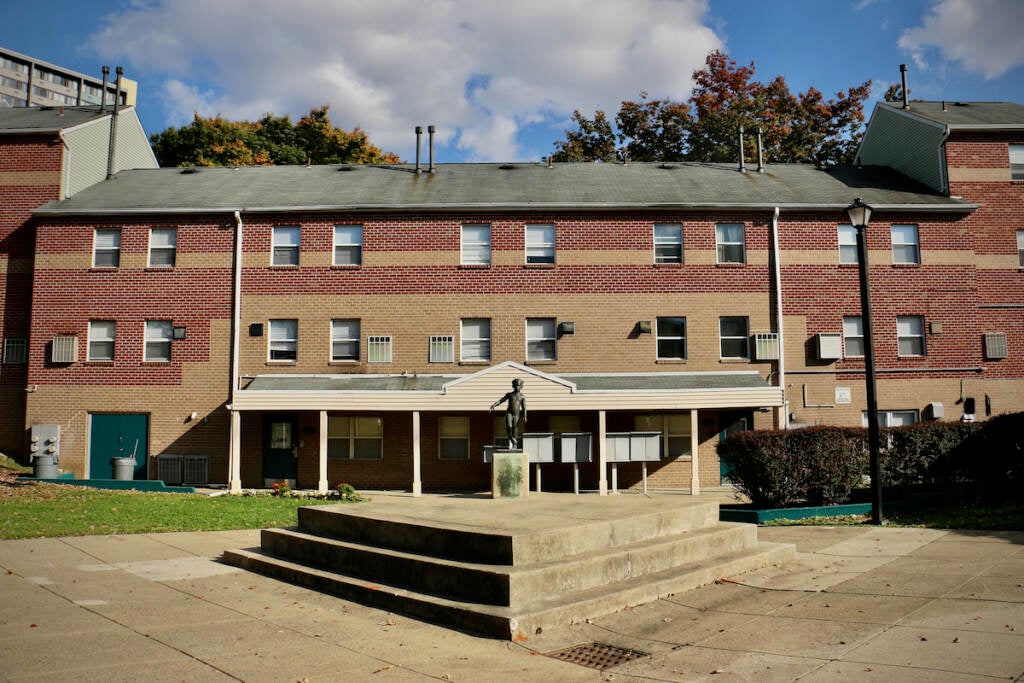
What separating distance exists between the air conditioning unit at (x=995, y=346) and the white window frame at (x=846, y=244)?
4.73 meters

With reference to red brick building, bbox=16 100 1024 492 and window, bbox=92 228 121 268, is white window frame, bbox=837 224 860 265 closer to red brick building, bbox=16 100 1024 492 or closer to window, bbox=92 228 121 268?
red brick building, bbox=16 100 1024 492

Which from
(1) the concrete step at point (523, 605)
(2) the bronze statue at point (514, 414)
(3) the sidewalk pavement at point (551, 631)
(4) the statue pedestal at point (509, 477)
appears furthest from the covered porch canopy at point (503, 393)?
(3) the sidewalk pavement at point (551, 631)

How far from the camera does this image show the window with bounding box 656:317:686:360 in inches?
913

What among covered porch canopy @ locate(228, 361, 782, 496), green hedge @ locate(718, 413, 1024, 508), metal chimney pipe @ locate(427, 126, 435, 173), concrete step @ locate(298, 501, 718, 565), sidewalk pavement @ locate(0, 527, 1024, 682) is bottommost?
sidewalk pavement @ locate(0, 527, 1024, 682)

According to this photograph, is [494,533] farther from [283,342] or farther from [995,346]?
[995,346]

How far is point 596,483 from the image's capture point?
22.3 metres

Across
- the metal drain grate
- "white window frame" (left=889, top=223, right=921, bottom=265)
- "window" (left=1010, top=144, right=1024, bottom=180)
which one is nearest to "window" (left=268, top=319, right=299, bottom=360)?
the metal drain grate

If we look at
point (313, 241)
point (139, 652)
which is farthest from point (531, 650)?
point (313, 241)

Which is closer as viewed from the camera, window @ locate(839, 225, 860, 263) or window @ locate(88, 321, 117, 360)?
window @ locate(88, 321, 117, 360)

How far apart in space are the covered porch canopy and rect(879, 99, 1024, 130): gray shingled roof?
11650mm

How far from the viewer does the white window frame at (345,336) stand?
919 inches

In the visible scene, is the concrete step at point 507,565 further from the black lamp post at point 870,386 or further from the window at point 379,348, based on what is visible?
the window at point 379,348

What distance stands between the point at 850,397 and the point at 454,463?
12.1 metres

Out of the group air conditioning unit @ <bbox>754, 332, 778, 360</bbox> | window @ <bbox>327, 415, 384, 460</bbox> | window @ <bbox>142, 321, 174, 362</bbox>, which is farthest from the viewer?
window @ <bbox>142, 321, 174, 362</bbox>
